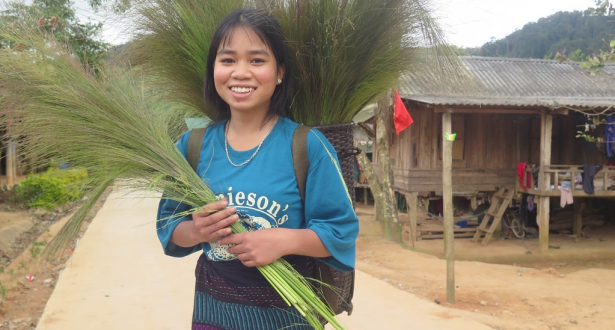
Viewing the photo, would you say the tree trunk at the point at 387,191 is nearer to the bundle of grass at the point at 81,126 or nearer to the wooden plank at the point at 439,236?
the wooden plank at the point at 439,236

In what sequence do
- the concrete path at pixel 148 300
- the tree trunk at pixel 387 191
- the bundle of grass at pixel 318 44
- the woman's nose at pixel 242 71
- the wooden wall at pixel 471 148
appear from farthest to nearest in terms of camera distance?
the wooden wall at pixel 471 148 < the tree trunk at pixel 387 191 < the concrete path at pixel 148 300 < the bundle of grass at pixel 318 44 < the woman's nose at pixel 242 71

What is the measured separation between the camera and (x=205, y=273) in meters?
1.51

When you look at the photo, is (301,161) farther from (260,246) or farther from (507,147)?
(507,147)

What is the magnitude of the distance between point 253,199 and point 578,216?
12173 millimetres

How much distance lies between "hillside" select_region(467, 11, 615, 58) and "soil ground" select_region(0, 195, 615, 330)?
47.8 feet

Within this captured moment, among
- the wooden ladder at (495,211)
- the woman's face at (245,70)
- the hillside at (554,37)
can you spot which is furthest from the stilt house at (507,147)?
the hillside at (554,37)

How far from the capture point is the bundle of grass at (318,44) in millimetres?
1572

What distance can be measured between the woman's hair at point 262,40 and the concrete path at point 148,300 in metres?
0.95

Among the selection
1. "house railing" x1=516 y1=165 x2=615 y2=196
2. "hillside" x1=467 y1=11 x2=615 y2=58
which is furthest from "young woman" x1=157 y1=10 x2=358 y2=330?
"hillside" x1=467 y1=11 x2=615 y2=58

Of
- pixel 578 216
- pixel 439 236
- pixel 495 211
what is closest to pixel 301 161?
pixel 495 211

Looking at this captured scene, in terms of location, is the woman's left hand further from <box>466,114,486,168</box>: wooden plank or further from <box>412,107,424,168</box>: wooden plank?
<box>466,114,486,168</box>: wooden plank

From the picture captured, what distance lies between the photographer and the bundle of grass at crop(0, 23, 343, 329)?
1494 mm

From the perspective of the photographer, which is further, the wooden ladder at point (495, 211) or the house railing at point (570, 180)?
the wooden ladder at point (495, 211)

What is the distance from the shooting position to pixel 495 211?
1106 cm
